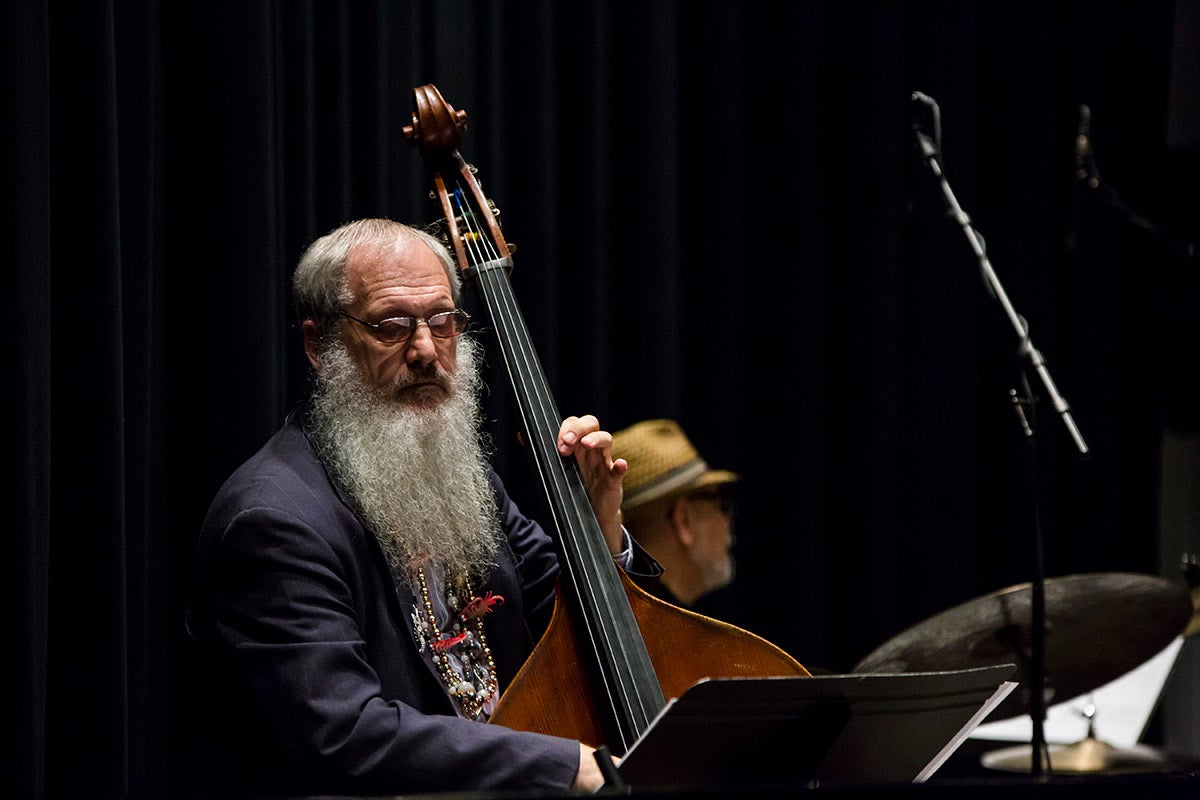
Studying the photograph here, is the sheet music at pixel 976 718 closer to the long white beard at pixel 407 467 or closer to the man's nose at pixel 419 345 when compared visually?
the long white beard at pixel 407 467

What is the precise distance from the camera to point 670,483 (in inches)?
119

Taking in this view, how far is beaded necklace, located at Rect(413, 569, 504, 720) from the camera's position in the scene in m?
1.96

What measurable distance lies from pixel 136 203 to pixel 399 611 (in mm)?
957

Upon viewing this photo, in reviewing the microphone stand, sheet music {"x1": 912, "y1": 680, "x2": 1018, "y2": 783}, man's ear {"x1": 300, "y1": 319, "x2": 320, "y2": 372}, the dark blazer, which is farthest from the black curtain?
sheet music {"x1": 912, "y1": 680, "x2": 1018, "y2": 783}

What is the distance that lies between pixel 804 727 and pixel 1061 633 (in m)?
1.34

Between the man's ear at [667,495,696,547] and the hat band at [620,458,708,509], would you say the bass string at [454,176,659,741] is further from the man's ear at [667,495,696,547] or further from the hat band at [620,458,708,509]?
the man's ear at [667,495,696,547]

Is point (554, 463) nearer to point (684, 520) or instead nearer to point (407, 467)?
point (407, 467)

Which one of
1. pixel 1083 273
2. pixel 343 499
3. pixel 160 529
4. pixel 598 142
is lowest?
pixel 160 529

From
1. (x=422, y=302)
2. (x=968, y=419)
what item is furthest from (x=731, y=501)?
(x=422, y=302)

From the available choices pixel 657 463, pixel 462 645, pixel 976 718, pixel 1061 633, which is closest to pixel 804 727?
pixel 976 718

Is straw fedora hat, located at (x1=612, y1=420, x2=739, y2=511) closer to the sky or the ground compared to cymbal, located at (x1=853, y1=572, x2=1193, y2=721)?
closer to the sky

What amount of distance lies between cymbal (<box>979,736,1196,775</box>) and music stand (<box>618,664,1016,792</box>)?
166cm

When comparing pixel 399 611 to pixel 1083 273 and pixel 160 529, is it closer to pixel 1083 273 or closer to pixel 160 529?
pixel 160 529

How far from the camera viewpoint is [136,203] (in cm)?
232
